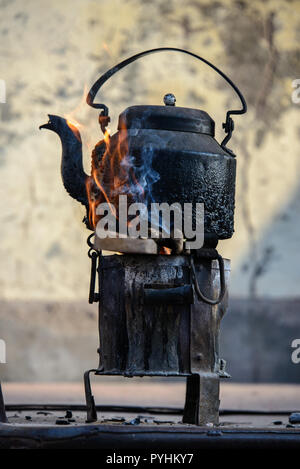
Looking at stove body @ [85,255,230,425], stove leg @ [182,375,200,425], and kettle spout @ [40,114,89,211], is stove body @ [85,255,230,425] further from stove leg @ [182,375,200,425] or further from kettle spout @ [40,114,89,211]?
kettle spout @ [40,114,89,211]

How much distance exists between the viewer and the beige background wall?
9.20 meters

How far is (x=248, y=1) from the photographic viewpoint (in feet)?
31.5

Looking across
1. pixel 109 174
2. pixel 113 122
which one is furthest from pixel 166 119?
pixel 113 122

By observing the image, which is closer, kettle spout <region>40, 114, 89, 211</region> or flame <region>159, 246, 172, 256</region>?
flame <region>159, 246, 172, 256</region>

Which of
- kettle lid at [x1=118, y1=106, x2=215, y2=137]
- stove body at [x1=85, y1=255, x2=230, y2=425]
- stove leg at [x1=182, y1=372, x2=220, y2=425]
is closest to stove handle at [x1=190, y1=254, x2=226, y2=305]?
stove body at [x1=85, y1=255, x2=230, y2=425]

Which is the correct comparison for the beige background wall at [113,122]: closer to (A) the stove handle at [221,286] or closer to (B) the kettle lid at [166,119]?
(B) the kettle lid at [166,119]

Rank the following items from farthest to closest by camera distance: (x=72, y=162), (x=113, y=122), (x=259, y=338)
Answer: (x=259, y=338) < (x=113, y=122) < (x=72, y=162)

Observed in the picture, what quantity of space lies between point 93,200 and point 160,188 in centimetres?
33

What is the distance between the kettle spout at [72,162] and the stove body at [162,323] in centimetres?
38

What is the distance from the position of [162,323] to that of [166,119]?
855 mm

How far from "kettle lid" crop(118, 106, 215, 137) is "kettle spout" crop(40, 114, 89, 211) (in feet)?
0.74

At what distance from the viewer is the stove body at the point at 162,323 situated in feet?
12.9

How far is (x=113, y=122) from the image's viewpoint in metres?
8.90

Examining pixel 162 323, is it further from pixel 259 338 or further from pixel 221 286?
pixel 259 338
